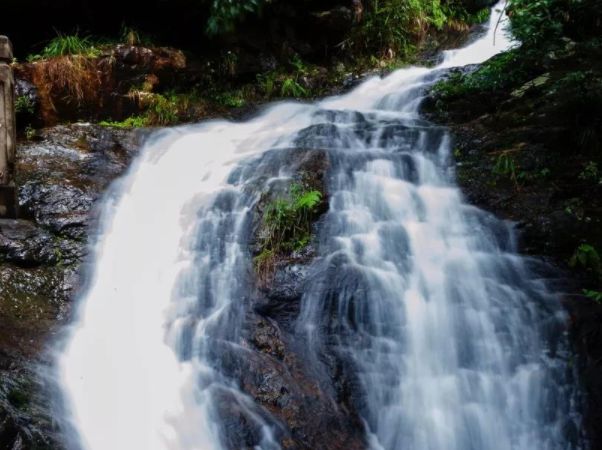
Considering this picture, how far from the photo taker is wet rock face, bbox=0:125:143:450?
3.53m

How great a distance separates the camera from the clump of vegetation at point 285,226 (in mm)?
5305

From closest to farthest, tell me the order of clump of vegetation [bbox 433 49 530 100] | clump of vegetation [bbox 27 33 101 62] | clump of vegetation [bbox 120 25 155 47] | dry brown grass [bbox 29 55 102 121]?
dry brown grass [bbox 29 55 102 121] < clump of vegetation [bbox 433 49 530 100] < clump of vegetation [bbox 27 33 101 62] < clump of vegetation [bbox 120 25 155 47]

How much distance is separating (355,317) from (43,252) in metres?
3.27

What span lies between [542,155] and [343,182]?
262 cm

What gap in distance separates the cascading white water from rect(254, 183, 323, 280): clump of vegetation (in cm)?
20

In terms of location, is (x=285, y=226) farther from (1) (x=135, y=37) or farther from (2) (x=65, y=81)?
(1) (x=135, y=37)

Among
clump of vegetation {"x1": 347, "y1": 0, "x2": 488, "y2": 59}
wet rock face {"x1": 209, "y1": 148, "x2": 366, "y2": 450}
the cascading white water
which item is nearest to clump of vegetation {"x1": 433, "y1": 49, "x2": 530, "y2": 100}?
the cascading white water

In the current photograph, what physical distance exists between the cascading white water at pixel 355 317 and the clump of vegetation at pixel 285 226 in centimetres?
20

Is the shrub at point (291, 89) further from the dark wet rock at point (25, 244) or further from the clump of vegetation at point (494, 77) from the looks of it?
the dark wet rock at point (25, 244)

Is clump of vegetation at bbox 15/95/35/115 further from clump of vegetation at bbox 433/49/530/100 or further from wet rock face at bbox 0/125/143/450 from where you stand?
clump of vegetation at bbox 433/49/530/100

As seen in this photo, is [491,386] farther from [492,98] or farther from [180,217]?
[492,98]

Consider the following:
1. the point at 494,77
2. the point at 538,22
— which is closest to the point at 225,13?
the point at 494,77

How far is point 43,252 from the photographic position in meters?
5.32

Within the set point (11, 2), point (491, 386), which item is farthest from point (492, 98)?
point (11, 2)
